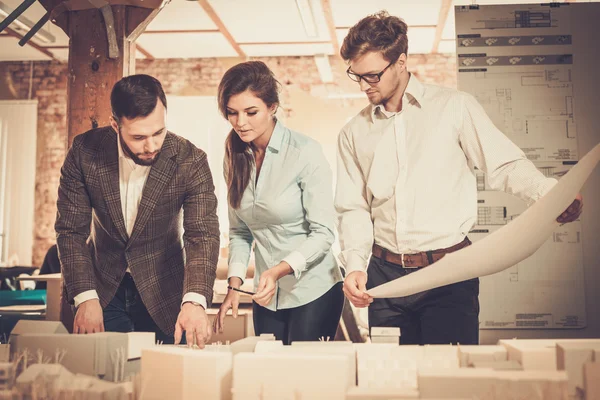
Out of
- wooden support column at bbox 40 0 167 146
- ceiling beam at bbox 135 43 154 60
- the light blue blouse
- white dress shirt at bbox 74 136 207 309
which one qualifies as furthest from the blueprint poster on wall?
ceiling beam at bbox 135 43 154 60

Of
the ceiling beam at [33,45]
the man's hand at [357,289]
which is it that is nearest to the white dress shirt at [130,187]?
the man's hand at [357,289]

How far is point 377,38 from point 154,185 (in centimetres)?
69

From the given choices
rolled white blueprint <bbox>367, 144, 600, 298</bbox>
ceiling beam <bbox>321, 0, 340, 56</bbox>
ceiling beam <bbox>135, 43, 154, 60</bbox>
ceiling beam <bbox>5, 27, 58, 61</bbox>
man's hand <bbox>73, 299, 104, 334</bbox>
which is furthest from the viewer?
ceiling beam <bbox>135, 43, 154, 60</bbox>

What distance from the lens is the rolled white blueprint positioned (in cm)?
106

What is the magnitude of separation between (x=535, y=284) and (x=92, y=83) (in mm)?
1846

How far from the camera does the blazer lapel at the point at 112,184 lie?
1637 millimetres

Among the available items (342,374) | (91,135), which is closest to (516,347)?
(342,374)

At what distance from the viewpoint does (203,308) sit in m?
1.46

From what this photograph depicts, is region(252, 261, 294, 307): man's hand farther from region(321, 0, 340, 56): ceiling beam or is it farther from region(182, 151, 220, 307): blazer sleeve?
region(321, 0, 340, 56): ceiling beam

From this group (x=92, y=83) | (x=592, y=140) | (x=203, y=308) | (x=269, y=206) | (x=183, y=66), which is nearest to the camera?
(x=203, y=308)

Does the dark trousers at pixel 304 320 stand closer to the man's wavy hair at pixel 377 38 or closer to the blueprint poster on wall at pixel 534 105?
the man's wavy hair at pixel 377 38

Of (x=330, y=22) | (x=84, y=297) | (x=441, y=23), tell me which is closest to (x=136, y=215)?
(x=84, y=297)

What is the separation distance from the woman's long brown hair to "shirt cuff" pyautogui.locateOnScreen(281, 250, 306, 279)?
243 mm

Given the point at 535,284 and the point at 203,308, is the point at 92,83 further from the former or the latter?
the point at 535,284
